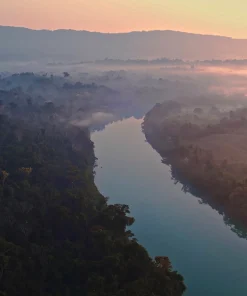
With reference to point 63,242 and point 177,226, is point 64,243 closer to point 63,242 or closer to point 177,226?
point 63,242

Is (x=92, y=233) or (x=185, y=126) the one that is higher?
(x=185, y=126)

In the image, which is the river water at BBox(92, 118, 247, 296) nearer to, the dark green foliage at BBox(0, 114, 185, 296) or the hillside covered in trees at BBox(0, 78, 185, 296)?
the hillside covered in trees at BBox(0, 78, 185, 296)

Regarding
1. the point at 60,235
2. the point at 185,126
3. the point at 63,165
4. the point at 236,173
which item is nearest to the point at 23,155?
the point at 63,165

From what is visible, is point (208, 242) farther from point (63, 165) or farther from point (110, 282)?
point (63, 165)

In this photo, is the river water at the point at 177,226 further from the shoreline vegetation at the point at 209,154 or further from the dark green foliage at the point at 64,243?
the dark green foliage at the point at 64,243

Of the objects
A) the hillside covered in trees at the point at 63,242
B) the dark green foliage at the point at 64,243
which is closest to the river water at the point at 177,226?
the hillside covered in trees at the point at 63,242

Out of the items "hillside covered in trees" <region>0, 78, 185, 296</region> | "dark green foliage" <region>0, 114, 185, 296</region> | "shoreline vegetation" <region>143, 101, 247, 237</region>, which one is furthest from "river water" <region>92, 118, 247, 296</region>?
"dark green foliage" <region>0, 114, 185, 296</region>

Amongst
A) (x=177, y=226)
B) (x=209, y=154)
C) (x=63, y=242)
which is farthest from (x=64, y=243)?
(x=209, y=154)
